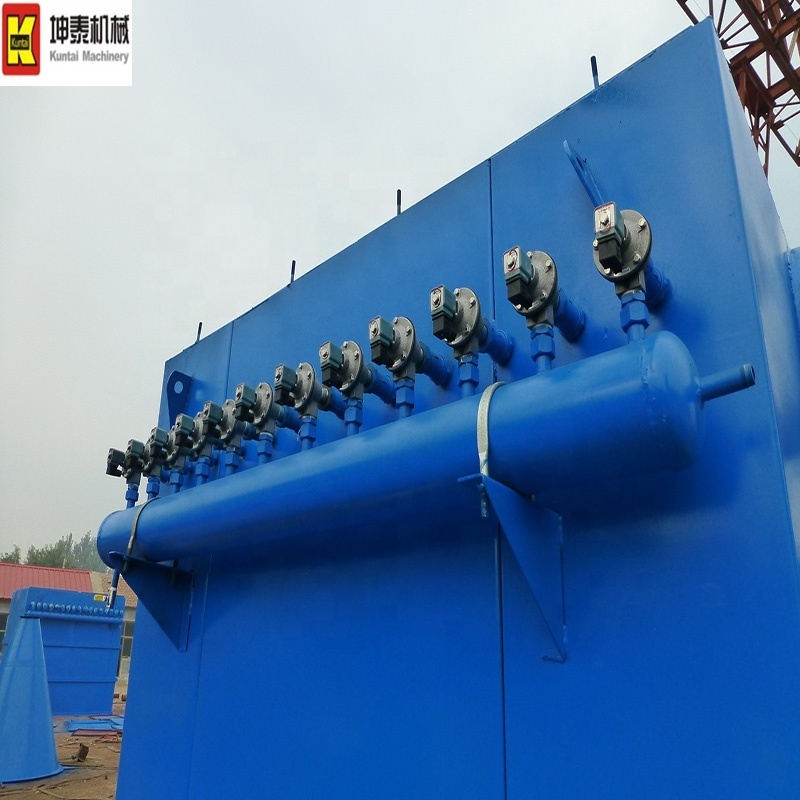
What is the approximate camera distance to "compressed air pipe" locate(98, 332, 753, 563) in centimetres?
108

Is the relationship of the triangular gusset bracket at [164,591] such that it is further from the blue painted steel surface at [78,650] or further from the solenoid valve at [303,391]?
the blue painted steel surface at [78,650]

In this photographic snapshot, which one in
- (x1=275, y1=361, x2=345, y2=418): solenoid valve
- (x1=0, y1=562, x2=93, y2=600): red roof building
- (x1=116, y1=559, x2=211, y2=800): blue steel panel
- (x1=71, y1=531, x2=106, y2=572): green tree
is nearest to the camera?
(x1=275, y1=361, x2=345, y2=418): solenoid valve

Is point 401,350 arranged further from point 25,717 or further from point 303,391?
point 25,717

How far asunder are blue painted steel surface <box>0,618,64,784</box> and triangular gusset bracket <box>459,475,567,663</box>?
452 centimetres

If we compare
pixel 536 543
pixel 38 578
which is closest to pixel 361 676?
pixel 536 543

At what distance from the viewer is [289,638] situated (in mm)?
1983

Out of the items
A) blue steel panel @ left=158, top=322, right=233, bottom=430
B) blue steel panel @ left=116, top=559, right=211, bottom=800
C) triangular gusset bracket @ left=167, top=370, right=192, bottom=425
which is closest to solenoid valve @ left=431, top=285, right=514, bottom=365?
blue steel panel @ left=116, top=559, right=211, bottom=800

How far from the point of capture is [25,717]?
4.61 metres

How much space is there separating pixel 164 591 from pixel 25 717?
125 inches

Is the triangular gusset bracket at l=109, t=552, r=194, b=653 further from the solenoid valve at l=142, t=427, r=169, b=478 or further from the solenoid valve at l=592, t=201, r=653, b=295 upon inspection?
the solenoid valve at l=592, t=201, r=653, b=295

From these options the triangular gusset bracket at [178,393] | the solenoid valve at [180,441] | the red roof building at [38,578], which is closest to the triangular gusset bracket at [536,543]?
the solenoid valve at [180,441]

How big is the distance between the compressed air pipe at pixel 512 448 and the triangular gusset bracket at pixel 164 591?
700 millimetres

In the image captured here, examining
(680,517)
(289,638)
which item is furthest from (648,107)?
(289,638)

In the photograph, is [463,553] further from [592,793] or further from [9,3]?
[9,3]
